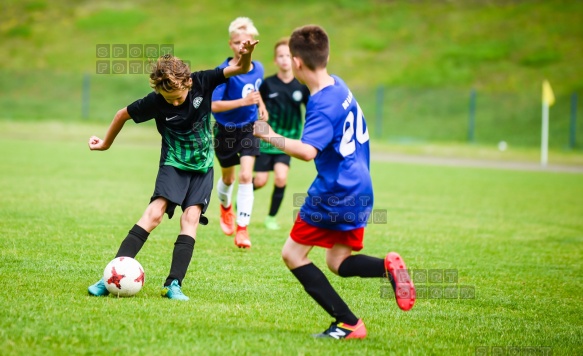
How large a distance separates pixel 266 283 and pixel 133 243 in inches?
46.3

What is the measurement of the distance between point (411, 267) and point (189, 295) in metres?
2.45

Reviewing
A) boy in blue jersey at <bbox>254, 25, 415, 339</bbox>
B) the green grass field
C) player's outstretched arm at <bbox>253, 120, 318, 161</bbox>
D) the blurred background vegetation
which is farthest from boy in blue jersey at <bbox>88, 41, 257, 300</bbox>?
the blurred background vegetation

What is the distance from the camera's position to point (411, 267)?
6914mm

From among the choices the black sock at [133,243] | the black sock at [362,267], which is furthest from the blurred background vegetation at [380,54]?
the black sock at [362,267]

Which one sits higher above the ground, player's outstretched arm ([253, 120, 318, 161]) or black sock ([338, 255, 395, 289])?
player's outstretched arm ([253, 120, 318, 161])

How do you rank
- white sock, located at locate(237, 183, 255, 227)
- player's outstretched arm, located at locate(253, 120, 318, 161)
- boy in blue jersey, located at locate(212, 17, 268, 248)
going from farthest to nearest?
1. boy in blue jersey, located at locate(212, 17, 268, 248)
2. white sock, located at locate(237, 183, 255, 227)
3. player's outstretched arm, located at locate(253, 120, 318, 161)

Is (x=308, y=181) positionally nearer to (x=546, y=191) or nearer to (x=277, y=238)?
(x=546, y=191)

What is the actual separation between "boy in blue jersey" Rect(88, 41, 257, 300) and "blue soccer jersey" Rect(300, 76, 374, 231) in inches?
46.0

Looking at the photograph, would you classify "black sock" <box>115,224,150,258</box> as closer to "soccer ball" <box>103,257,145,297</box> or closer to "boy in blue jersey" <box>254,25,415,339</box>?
"soccer ball" <box>103,257,145,297</box>

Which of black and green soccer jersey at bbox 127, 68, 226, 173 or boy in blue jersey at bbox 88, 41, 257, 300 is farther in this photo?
black and green soccer jersey at bbox 127, 68, 226, 173

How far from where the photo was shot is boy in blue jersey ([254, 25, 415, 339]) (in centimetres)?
433

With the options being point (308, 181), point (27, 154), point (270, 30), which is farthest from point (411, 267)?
point (270, 30)

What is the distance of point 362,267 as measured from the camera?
4.55 m

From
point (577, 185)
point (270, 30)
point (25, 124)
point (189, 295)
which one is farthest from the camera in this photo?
point (270, 30)
